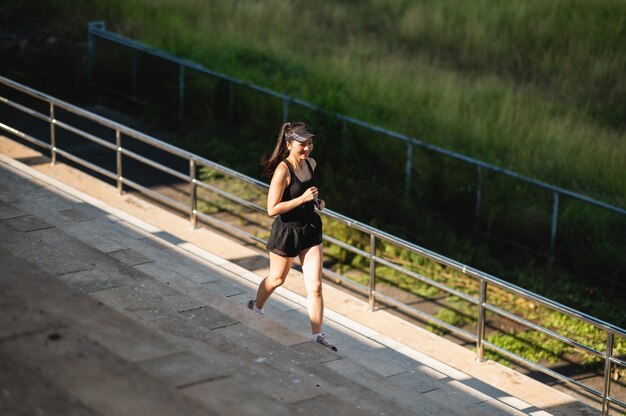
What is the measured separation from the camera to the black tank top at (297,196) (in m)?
8.15

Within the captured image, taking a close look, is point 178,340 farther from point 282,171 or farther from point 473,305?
point 473,305

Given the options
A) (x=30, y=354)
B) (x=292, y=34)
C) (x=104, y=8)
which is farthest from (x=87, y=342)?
(x=292, y=34)

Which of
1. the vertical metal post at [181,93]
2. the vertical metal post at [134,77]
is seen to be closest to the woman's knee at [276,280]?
the vertical metal post at [181,93]

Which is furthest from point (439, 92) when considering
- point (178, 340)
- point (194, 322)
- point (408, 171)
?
point (178, 340)

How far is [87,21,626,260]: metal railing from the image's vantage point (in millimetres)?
14312

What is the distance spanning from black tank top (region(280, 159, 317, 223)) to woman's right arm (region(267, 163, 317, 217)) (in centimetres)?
6

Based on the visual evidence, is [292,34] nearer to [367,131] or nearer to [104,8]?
[104,8]

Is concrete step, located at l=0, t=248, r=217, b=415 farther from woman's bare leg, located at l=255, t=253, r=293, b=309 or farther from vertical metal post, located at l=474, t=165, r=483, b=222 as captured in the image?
vertical metal post, located at l=474, t=165, r=483, b=222

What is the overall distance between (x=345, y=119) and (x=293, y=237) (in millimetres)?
8248

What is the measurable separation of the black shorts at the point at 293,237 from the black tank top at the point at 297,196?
3cm

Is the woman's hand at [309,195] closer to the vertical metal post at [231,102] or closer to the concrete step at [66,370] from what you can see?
the concrete step at [66,370]

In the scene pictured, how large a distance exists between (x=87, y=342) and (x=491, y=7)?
17.1 metres

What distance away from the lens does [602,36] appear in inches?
802

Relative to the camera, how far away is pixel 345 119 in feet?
53.6
